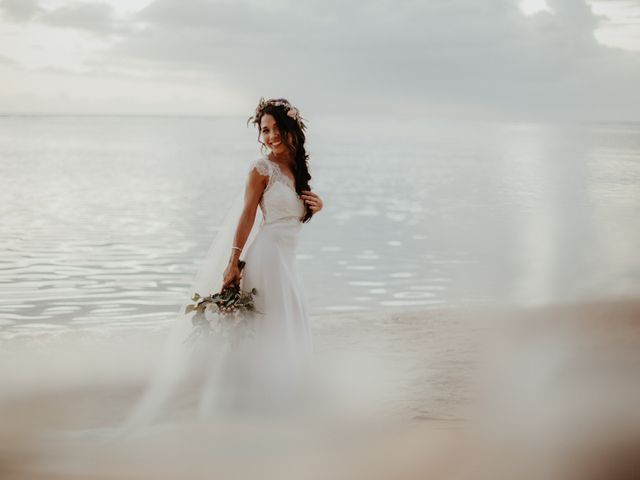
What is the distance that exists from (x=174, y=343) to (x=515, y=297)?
5.55 meters

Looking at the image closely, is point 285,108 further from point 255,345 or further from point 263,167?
point 255,345

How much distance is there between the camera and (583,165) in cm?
3762

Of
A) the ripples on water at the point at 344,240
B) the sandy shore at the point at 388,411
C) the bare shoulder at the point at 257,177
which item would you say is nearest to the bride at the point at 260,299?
the bare shoulder at the point at 257,177

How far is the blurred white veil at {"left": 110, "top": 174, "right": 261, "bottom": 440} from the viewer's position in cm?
437

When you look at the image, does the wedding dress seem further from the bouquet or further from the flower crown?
the flower crown

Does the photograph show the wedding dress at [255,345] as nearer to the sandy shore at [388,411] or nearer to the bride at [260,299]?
the bride at [260,299]

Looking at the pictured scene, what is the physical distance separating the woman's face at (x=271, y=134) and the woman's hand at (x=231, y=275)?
56cm

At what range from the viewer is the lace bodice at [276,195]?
4344mm

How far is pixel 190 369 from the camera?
4438mm

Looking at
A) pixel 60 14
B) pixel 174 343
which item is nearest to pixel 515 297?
pixel 174 343

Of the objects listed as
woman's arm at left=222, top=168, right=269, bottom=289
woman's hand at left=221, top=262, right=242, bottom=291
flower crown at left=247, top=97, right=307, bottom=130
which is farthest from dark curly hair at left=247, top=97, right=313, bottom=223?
woman's hand at left=221, top=262, right=242, bottom=291

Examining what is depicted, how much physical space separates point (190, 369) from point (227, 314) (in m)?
0.32

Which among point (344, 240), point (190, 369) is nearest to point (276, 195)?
point (190, 369)

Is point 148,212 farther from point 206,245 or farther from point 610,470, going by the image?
point 610,470
